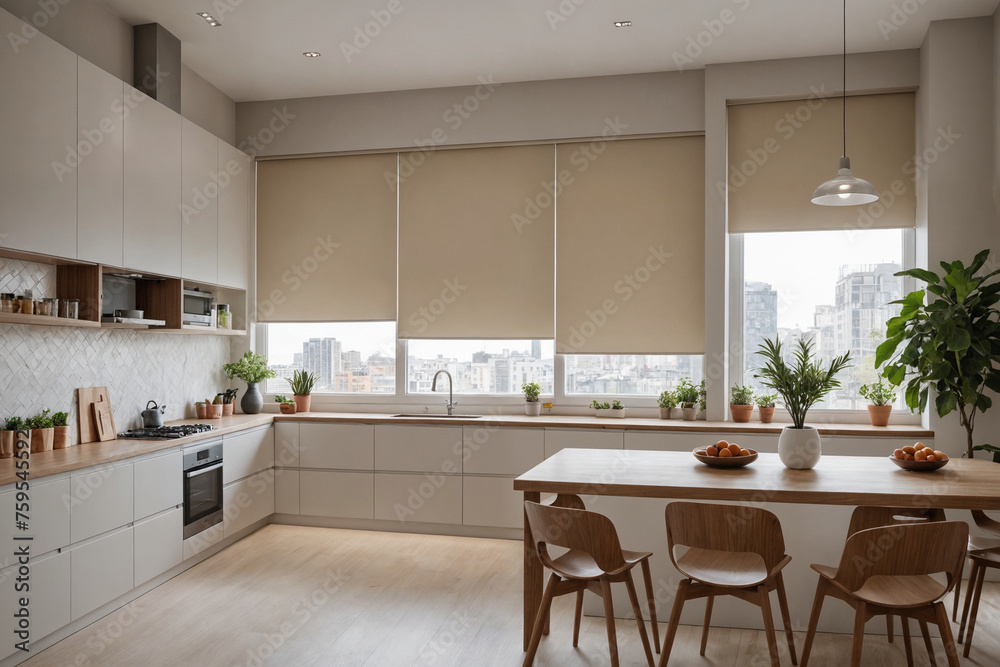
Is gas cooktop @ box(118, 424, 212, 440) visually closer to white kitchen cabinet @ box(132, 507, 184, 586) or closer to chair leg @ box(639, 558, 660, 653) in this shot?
white kitchen cabinet @ box(132, 507, 184, 586)

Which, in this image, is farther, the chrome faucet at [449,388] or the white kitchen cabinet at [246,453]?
the chrome faucet at [449,388]

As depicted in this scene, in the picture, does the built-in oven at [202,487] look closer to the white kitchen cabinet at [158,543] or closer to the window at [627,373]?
the white kitchen cabinet at [158,543]

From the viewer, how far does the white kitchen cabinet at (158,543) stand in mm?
3650

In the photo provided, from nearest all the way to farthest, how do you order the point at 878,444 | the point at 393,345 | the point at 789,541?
the point at 789,541 < the point at 878,444 < the point at 393,345

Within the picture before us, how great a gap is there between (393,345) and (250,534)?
1.69 meters

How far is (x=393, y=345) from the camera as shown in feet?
18.1

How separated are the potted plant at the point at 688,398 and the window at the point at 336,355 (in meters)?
2.16

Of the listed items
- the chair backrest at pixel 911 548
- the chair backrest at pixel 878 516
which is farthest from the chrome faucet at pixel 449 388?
the chair backrest at pixel 911 548

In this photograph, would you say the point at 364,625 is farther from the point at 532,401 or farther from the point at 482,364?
the point at 482,364

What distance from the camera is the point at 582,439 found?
469 centimetres

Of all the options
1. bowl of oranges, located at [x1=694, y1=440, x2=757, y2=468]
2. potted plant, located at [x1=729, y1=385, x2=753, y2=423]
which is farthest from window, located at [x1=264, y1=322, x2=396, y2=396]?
bowl of oranges, located at [x1=694, y1=440, x2=757, y2=468]

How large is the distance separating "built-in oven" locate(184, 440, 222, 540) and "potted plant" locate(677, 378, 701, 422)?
3.04m

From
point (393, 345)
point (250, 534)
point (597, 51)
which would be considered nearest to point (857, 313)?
point (597, 51)

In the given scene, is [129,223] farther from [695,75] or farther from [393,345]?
[695,75]
